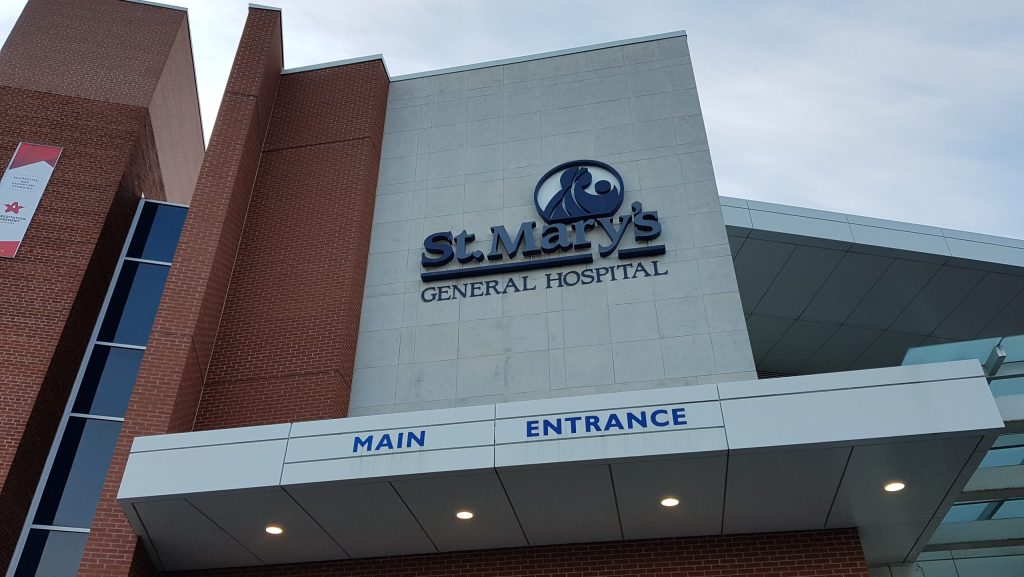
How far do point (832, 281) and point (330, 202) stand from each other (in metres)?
11.9

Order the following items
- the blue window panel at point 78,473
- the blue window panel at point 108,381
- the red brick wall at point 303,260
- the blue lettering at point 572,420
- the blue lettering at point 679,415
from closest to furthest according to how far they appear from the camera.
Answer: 1. the blue lettering at point 679,415
2. the blue lettering at point 572,420
3. the blue window panel at point 78,473
4. the red brick wall at point 303,260
5. the blue window panel at point 108,381

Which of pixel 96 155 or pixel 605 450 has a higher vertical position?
pixel 96 155

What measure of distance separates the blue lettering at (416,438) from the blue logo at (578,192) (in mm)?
6514

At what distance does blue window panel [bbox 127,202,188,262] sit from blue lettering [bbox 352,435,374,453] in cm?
943

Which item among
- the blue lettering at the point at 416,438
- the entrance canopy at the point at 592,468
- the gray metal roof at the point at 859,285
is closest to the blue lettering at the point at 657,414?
the entrance canopy at the point at 592,468

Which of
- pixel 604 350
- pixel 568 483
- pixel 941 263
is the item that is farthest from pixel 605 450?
pixel 941 263

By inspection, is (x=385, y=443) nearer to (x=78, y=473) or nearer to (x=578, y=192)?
(x=78, y=473)

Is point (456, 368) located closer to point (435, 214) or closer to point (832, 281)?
point (435, 214)

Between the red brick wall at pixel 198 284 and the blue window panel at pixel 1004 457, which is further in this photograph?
the blue window panel at pixel 1004 457

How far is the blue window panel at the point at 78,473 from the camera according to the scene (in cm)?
1417

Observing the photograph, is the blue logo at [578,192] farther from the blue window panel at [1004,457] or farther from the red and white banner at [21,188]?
the red and white banner at [21,188]

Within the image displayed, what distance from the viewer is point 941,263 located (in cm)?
1875

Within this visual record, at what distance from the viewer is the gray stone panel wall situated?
14383mm

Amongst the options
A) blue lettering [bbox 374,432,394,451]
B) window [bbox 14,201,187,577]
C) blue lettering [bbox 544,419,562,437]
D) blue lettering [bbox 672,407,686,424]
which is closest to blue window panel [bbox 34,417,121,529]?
window [bbox 14,201,187,577]
